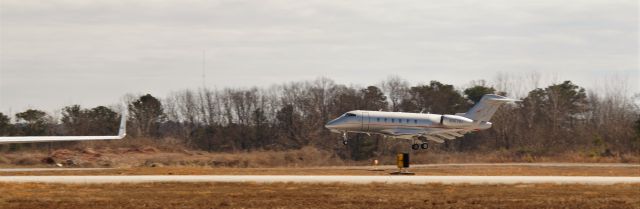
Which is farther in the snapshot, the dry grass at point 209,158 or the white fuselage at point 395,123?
the dry grass at point 209,158

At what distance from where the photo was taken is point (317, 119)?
322ft

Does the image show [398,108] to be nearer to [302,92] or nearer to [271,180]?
[302,92]

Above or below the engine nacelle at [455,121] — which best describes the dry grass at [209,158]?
below

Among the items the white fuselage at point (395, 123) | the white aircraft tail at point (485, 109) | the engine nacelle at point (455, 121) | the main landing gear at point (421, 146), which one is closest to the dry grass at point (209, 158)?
the main landing gear at point (421, 146)

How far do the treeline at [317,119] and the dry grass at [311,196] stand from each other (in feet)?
169

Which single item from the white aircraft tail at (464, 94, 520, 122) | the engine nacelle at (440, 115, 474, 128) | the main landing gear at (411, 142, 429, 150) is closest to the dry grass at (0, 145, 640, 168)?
the main landing gear at (411, 142, 429, 150)

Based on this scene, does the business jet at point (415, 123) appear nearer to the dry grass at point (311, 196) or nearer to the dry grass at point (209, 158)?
the dry grass at point (209, 158)

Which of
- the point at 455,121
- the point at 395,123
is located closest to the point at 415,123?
the point at 395,123

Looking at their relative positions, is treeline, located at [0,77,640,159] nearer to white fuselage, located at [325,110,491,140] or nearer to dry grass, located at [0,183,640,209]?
white fuselage, located at [325,110,491,140]

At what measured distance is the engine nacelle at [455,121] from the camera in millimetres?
69312

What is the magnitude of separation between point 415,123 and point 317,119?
100 feet

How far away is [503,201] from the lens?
3097 centimetres

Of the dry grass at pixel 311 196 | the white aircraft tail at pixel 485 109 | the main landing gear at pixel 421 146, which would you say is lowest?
the dry grass at pixel 311 196

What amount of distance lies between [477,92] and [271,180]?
68.3m
